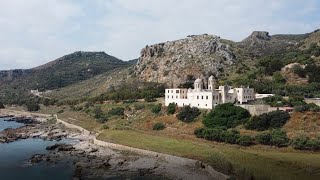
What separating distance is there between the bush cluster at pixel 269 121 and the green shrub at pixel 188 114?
1736 cm

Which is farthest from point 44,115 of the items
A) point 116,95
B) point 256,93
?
point 256,93

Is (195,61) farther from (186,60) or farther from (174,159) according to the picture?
(174,159)

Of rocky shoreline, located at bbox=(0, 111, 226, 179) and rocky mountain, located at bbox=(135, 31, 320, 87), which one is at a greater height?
rocky mountain, located at bbox=(135, 31, 320, 87)

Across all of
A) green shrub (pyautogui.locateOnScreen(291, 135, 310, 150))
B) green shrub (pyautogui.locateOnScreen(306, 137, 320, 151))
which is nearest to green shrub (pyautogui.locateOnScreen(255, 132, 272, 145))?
green shrub (pyautogui.locateOnScreen(291, 135, 310, 150))

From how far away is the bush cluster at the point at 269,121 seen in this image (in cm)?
8819

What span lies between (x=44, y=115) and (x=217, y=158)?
12308cm

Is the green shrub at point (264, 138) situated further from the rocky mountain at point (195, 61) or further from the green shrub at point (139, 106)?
the rocky mountain at point (195, 61)

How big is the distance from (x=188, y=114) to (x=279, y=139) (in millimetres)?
31129

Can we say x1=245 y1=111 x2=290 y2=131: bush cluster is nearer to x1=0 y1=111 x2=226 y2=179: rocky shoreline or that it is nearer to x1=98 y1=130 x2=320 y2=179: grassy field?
x1=98 y1=130 x2=320 y2=179: grassy field

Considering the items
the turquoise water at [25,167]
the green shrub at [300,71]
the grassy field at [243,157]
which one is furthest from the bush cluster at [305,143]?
the green shrub at [300,71]

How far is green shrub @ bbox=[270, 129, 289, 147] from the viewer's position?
79.3 meters

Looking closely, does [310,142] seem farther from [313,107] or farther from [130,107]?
[130,107]

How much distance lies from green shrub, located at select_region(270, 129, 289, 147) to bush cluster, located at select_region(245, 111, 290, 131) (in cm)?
532

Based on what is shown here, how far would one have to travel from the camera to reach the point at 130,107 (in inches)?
5295
